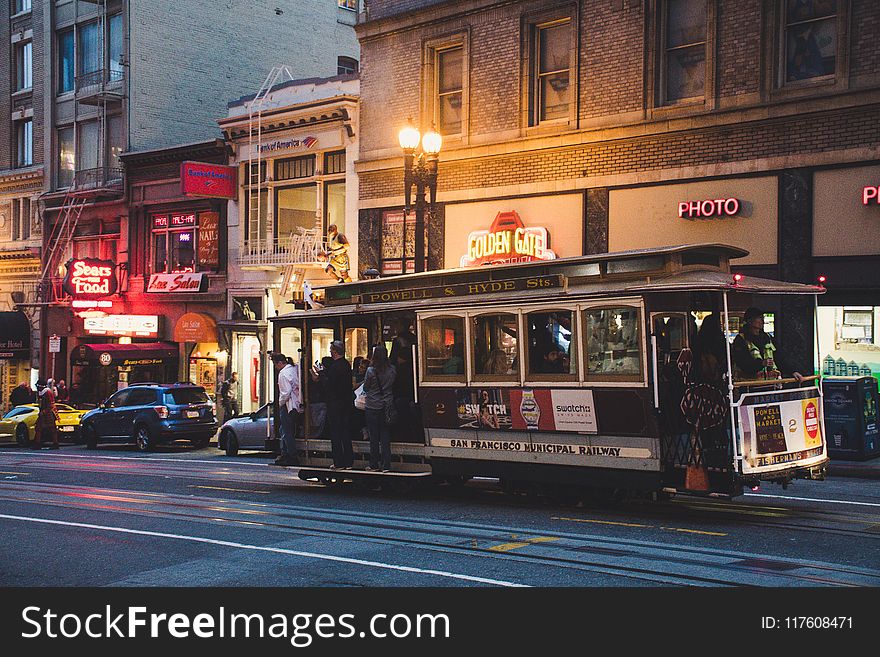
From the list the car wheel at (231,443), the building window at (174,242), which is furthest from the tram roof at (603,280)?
the building window at (174,242)

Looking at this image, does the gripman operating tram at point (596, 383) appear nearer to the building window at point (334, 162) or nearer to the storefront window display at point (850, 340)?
the storefront window display at point (850, 340)

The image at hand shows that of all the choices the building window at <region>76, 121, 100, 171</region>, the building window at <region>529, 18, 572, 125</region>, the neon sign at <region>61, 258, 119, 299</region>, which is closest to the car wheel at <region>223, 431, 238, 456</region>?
the building window at <region>529, 18, 572, 125</region>

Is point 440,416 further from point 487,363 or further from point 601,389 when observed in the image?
point 601,389

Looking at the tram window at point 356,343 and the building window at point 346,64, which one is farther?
the building window at point 346,64

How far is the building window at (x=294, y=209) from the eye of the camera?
1222 inches

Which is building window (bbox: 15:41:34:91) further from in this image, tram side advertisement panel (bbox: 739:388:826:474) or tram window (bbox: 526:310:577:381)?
tram side advertisement panel (bbox: 739:388:826:474)

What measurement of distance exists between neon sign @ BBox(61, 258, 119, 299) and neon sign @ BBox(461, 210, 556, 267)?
16.3 m

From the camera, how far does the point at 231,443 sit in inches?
971

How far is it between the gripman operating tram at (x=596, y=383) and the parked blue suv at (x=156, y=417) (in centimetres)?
1317

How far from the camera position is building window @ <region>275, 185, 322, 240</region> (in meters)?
31.0

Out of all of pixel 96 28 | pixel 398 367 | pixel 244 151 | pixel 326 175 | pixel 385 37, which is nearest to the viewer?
pixel 398 367

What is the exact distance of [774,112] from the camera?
20359 mm
